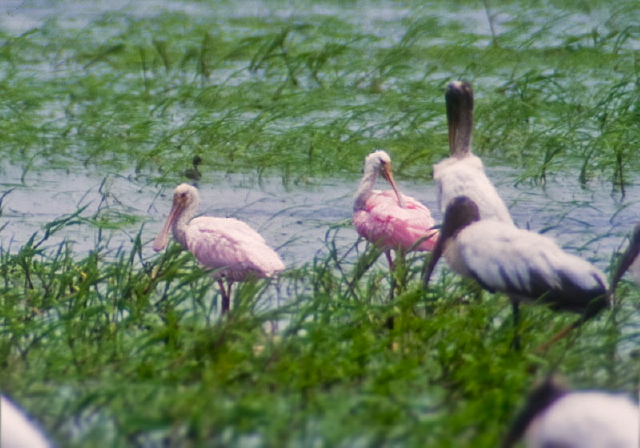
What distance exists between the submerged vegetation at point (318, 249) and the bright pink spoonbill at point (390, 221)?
15 cm

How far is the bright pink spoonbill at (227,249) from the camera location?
20.3 ft

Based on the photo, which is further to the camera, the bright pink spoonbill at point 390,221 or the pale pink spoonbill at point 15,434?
the bright pink spoonbill at point 390,221

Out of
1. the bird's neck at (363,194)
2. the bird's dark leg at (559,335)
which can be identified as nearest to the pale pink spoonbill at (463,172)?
the bird's neck at (363,194)

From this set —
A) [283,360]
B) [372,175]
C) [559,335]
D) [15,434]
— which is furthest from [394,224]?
[15,434]

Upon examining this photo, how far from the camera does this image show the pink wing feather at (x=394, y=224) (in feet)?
21.7

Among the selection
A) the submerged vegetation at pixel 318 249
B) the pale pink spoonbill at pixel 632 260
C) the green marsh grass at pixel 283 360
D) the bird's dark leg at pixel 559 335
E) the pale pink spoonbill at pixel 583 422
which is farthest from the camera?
the pale pink spoonbill at pixel 632 260

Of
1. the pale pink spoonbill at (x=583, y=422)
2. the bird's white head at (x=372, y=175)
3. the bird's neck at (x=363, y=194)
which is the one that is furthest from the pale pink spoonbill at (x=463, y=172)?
the pale pink spoonbill at (x=583, y=422)

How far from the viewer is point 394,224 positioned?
668 centimetres

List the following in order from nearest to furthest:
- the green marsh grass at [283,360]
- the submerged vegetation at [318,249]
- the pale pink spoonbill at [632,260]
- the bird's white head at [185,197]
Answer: the green marsh grass at [283,360] → the submerged vegetation at [318,249] → the pale pink spoonbill at [632,260] → the bird's white head at [185,197]

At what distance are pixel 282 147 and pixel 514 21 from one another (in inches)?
275

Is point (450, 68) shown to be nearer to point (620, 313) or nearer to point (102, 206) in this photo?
point (102, 206)

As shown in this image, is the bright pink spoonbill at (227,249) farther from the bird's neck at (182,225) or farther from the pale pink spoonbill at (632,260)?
the pale pink spoonbill at (632,260)

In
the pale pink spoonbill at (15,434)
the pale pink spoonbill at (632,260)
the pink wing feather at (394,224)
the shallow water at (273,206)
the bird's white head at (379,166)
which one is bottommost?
the shallow water at (273,206)

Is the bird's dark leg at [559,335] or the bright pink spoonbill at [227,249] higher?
the bird's dark leg at [559,335]
